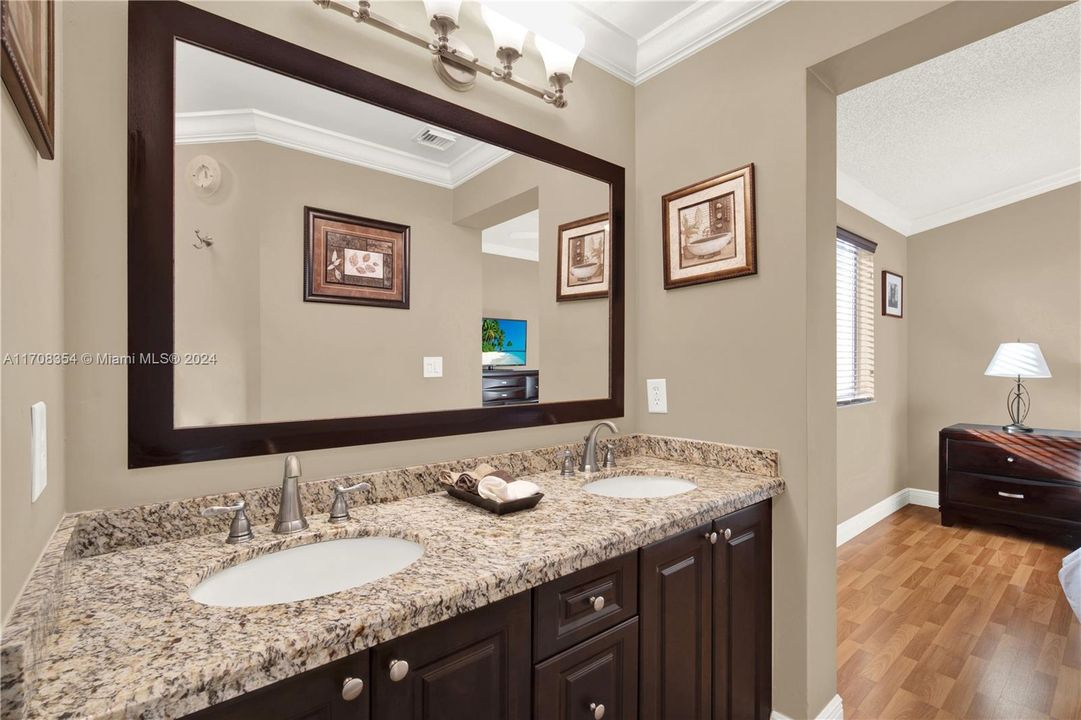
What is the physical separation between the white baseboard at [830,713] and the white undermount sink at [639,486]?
2.58 ft

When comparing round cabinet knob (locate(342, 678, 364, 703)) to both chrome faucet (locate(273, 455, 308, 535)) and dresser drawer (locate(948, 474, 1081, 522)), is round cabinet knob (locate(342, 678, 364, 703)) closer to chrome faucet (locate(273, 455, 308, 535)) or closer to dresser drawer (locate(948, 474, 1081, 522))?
chrome faucet (locate(273, 455, 308, 535))

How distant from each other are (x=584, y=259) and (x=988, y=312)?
13.2 feet

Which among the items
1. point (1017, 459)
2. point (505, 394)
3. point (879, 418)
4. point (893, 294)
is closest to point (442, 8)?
point (505, 394)

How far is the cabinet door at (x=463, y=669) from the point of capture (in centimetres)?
77

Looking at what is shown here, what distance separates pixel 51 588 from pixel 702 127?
2.07 meters

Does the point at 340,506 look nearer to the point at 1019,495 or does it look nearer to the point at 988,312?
the point at 1019,495

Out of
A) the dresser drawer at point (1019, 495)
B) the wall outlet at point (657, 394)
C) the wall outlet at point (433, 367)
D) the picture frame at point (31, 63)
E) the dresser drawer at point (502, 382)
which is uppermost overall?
the picture frame at point (31, 63)

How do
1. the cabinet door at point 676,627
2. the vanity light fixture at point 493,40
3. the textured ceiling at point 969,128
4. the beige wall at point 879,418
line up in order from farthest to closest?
the beige wall at point 879,418, the textured ceiling at point 969,128, the vanity light fixture at point 493,40, the cabinet door at point 676,627

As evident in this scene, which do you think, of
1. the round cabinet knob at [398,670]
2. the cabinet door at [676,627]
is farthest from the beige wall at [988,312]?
the round cabinet knob at [398,670]

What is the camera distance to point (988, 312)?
398cm

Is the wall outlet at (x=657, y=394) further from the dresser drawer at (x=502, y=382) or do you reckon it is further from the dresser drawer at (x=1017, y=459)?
the dresser drawer at (x=1017, y=459)

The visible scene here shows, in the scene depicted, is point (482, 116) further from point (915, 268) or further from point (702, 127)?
point (915, 268)

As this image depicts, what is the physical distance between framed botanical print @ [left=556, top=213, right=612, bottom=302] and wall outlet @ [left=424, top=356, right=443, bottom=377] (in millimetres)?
562

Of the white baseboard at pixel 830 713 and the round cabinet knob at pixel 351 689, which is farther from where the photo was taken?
the white baseboard at pixel 830 713
